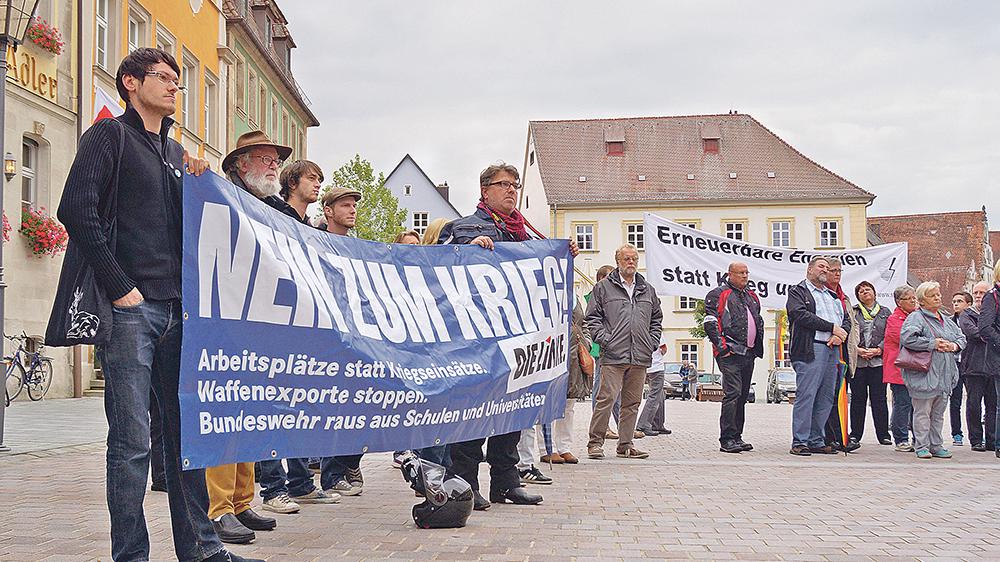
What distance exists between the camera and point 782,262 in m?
15.4

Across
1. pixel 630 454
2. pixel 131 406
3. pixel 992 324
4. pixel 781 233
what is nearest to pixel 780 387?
pixel 781 233

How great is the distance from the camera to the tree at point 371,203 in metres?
44.2

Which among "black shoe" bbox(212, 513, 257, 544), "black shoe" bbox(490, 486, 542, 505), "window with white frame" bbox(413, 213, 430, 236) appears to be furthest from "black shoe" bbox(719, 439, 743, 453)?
"window with white frame" bbox(413, 213, 430, 236)

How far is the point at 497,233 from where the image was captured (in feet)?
25.5

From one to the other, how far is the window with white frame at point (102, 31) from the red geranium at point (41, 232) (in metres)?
4.36

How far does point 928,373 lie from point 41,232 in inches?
603

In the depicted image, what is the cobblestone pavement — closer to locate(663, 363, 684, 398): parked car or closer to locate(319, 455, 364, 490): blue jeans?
locate(319, 455, 364, 490): blue jeans

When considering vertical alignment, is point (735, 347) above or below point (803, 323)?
below

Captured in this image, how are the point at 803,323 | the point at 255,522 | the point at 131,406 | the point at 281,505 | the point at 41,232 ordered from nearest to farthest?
the point at 131,406
the point at 255,522
the point at 281,505
the point at 803,323
the point at 41,232

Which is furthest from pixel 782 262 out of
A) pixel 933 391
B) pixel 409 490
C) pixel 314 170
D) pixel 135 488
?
pixel 135 488

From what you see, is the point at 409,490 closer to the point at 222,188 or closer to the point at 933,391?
the point at 222,188

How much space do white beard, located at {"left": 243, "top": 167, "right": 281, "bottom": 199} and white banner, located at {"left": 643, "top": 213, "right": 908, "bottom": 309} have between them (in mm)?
8643

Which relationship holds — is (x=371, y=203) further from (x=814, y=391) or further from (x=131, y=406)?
(x=131, y=406)

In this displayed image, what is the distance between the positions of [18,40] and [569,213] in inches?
2153
